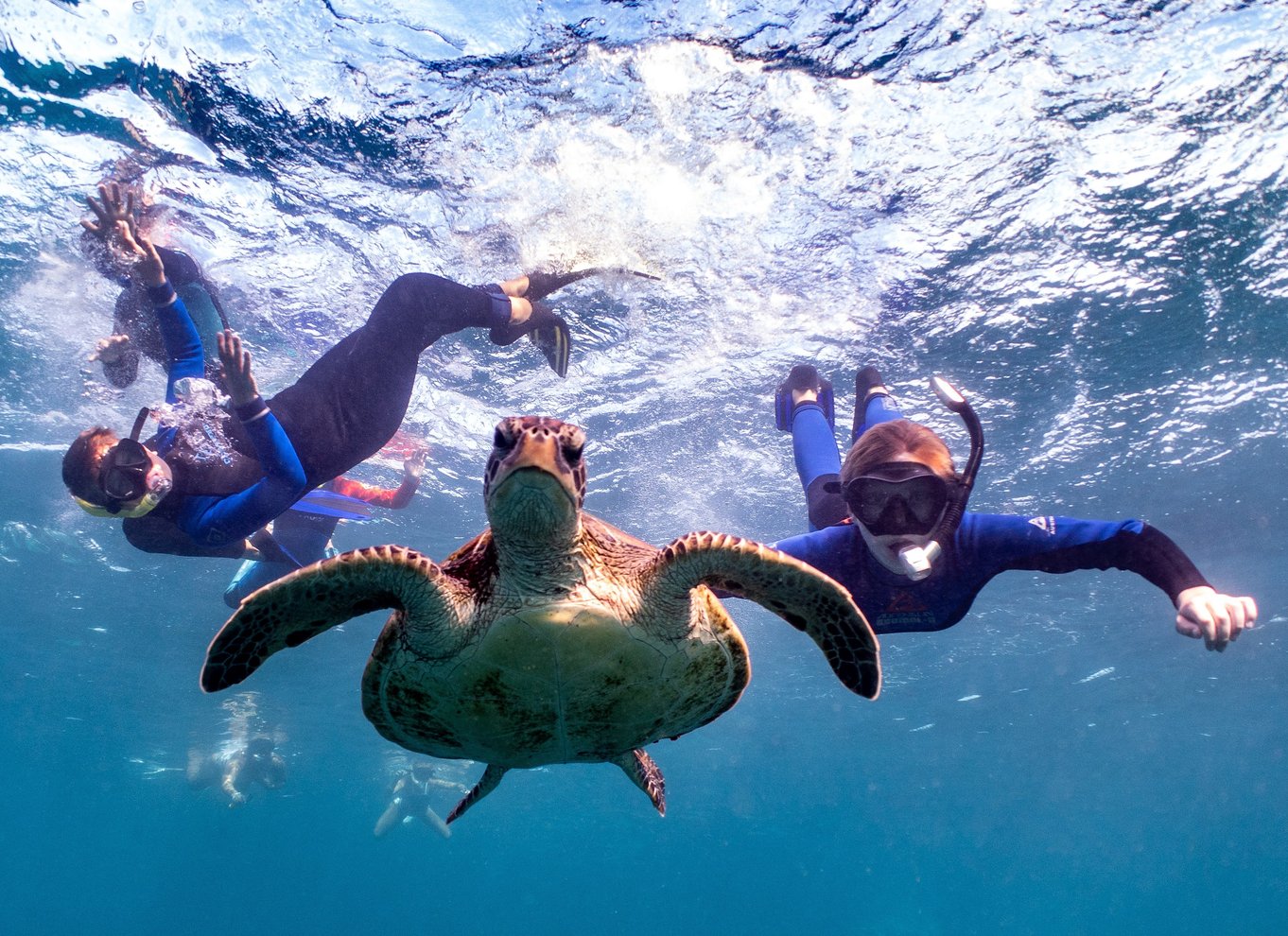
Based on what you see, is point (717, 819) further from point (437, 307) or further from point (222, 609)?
point (437, 307)

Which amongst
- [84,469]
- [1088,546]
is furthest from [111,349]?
[1088,546]

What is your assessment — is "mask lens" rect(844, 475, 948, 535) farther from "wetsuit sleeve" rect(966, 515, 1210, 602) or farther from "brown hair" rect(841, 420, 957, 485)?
"wetsuit sleeve" rect(966, 515, 1210, 602)

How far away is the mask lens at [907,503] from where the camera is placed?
477cm

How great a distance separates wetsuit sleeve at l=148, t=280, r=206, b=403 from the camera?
6477 millimetres

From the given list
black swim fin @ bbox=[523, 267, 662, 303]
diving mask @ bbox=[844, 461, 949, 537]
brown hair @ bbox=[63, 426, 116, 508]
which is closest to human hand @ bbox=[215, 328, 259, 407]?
brown hair @ bbox=[63, 426, 116, 508]

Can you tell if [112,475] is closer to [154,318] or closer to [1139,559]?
[154,318]

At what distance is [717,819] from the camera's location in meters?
74.9

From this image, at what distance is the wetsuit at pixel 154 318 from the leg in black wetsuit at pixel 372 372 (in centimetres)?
185

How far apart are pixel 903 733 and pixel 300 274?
41.9m

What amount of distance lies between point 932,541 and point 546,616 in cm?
325

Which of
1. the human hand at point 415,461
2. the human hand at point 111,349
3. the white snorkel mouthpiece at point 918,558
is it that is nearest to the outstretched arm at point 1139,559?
the white snorkel mouthpiece at point 918,558

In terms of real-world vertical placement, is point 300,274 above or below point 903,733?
above

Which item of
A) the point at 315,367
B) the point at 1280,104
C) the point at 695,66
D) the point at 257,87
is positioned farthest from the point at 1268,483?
the point at 257,87

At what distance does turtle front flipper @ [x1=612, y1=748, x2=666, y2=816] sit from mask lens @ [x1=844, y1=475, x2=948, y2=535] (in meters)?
2.55
